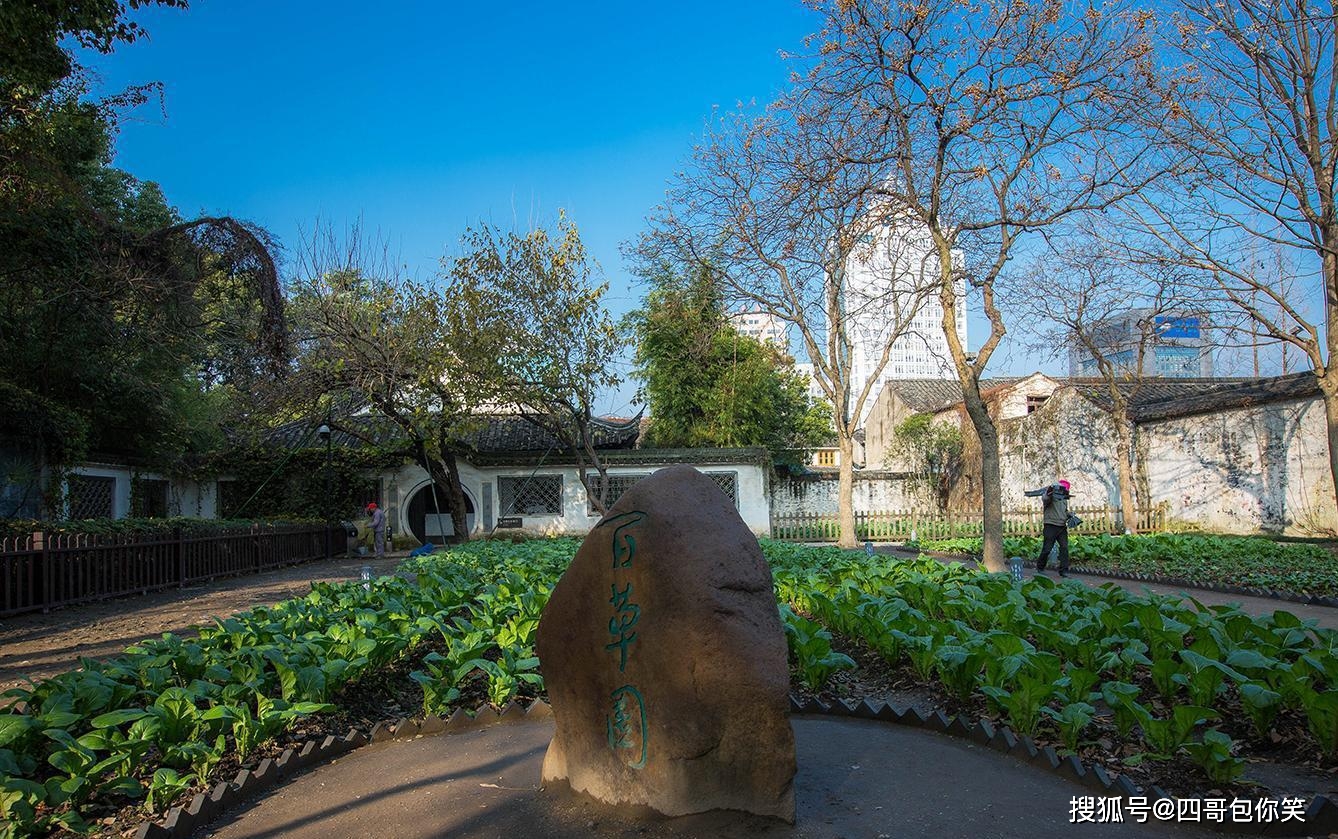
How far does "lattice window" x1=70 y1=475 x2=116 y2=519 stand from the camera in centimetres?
1819

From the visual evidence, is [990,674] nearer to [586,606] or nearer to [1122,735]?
[1122,735]

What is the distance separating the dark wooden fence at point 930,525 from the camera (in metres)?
22.3

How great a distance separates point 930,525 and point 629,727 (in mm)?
20542

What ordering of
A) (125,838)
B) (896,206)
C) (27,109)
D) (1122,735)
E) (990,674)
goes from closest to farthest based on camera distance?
(125,838) < (1122,735) < (990,674) < (27,109) < (896,206)

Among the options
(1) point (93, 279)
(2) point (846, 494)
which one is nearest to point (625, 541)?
(1) point (93, 279)

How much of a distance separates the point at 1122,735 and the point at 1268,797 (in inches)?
31.0

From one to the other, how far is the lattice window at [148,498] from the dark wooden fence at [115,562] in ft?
18.8

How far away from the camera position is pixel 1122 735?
168 inches

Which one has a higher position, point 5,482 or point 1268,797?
point 5,482

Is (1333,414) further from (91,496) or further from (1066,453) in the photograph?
(91,496)

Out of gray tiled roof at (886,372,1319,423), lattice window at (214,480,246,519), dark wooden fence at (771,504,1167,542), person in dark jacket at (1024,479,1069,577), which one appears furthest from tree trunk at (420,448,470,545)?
gray tiled roof at (886,372,1319,423)

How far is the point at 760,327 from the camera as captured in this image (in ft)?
90.7

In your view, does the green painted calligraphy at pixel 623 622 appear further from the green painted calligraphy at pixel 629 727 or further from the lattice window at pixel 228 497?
the lattice window at pixel 228 497

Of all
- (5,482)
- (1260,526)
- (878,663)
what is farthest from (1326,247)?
(5,482)
